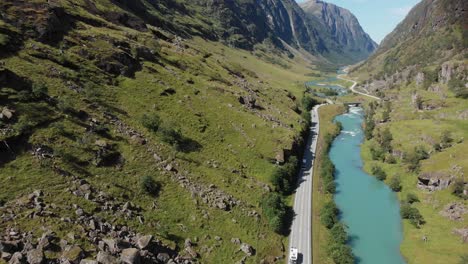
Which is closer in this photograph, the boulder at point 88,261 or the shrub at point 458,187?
the boulder at point 88,261

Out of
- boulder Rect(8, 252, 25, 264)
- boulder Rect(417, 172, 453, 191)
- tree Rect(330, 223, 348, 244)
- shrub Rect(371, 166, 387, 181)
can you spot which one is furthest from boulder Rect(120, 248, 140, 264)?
shrub Rect(371, 166, 387, 181)

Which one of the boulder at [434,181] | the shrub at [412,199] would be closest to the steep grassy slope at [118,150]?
the shrub at [412,199]

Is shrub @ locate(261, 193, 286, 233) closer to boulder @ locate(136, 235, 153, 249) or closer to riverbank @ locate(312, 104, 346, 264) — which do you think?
riverbank @ locate(312, 104, 346, 264)

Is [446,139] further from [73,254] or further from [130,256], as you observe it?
[73,254]

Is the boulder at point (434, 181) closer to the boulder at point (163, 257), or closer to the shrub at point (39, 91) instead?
the boulder at point (163, 257)

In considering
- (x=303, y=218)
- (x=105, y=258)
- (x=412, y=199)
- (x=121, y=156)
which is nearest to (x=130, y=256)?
(x=105, y=258)
